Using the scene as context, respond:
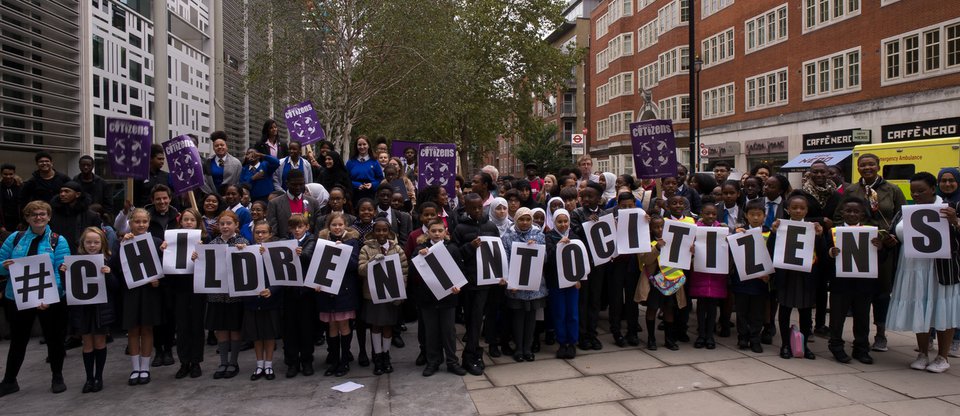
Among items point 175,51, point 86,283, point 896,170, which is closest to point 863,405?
point 86,283

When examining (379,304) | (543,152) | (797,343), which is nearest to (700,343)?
(797,343)

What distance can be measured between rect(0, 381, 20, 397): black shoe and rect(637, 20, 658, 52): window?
43.8 meters

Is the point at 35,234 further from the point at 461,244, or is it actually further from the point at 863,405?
the point at 863,405

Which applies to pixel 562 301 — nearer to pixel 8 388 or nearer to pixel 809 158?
pixel 8 388

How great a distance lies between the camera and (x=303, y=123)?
11281 mm

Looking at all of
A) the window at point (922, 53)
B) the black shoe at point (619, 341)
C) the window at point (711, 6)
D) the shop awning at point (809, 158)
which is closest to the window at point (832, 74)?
the window at point (922, 53)

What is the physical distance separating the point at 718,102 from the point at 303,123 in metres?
31.7

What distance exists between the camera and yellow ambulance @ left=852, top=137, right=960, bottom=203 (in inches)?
563

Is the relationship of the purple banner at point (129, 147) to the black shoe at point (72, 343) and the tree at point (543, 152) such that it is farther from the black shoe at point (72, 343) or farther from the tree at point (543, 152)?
the tree at point (543, 152)

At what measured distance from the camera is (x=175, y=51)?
29312 mm

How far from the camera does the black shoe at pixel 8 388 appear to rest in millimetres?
6181

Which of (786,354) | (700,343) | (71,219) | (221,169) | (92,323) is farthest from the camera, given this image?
(221,169)

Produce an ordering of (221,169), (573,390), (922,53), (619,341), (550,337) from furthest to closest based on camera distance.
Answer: (922,53) < (221,169) < (550,337) < (619,341) < (573,390)

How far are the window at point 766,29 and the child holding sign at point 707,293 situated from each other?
91.1ft
